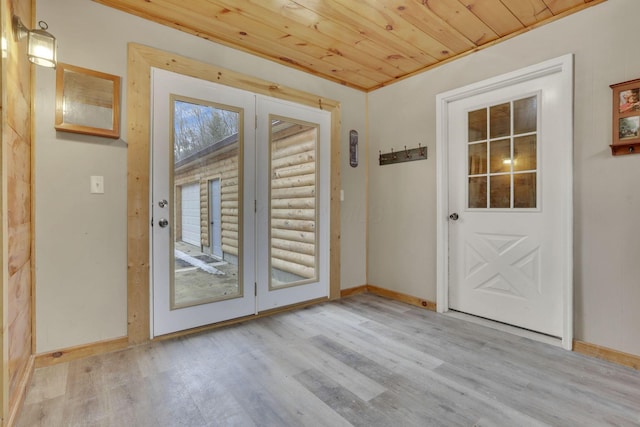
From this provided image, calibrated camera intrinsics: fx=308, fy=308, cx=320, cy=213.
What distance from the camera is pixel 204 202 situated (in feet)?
8.20

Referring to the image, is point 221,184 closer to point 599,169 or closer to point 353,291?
point 353,291

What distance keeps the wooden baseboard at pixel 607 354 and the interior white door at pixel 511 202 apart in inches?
6.0

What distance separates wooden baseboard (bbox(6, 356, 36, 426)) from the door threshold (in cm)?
295

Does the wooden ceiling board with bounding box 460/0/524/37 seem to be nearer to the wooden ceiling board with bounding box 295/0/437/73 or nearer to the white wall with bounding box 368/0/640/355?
the white wall with bounding box 368/0/640/355

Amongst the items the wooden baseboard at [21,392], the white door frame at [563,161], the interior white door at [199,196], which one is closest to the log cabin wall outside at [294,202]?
the interior white door at [199,196]

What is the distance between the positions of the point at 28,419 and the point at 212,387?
815mm

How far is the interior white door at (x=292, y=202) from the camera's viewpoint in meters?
2.80

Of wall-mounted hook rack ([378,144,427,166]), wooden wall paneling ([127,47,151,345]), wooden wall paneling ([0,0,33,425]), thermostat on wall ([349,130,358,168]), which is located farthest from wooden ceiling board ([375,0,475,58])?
wooden wall paneling ([0,0,33,425])

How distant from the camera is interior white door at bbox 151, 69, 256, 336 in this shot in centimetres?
229

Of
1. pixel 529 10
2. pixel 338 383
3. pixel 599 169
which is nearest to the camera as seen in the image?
pixel 338 383

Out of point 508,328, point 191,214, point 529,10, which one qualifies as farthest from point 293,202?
point 529,10

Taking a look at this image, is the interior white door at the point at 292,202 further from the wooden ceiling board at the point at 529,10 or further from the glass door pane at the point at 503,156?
the wooden ceiling board at the point at 529,10

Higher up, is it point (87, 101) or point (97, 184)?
point (87, 101)

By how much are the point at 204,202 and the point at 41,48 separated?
1.29 meters
